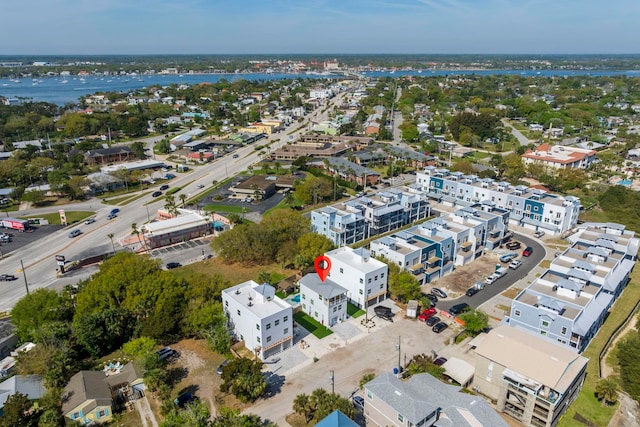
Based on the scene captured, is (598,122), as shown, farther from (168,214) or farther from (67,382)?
(67,382)

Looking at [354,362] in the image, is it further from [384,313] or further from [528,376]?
[528,376]

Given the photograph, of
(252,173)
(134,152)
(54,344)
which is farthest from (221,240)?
(134,152)

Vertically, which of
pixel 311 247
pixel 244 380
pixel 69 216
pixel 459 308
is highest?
pixel 311 247

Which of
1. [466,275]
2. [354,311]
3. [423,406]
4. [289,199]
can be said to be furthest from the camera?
[289,199]

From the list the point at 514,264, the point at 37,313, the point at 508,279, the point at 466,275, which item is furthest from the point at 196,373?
the point at 514,264

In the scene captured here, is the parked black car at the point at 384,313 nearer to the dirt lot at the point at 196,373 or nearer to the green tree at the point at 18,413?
the dirt lot at the point at 196,373

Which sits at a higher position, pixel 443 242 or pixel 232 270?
pixel 443 242

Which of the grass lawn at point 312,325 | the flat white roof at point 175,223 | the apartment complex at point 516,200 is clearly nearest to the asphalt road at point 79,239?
the flat white roof at point 175,223
